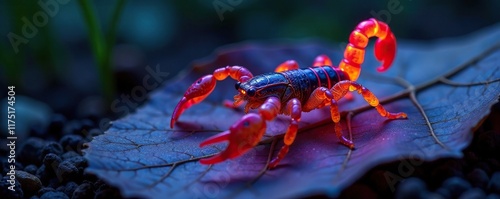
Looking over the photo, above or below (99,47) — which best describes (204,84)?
below

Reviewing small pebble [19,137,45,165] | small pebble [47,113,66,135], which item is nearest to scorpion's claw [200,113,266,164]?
small pebble [19,137,45,165]

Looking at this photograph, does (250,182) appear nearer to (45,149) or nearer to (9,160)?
(45,149)

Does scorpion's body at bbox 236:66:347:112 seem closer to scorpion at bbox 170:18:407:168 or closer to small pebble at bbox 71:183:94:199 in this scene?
scorpion at bbox 170:18:407:168

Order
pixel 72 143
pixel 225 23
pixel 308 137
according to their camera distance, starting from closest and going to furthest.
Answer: pixel 308 137, pixel 72 143, pixel 225 23

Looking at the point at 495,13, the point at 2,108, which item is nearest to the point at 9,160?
the point at 2,108

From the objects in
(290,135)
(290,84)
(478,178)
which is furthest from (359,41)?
(478,178)

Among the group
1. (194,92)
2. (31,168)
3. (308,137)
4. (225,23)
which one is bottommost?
(308,137)

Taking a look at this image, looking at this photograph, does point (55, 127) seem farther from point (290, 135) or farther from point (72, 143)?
point (290, 135)
